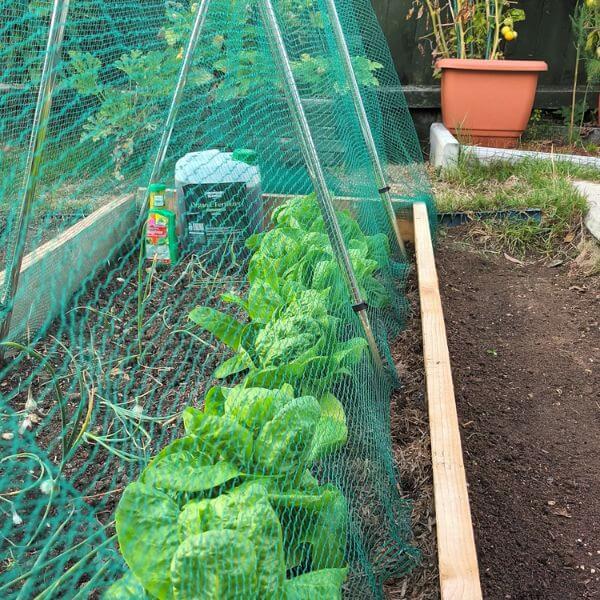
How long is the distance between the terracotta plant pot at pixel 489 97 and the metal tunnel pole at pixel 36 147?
3.30 m

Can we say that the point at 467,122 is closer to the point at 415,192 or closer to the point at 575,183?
the point at 575,183

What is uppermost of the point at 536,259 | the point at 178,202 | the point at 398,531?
the point at 178,202

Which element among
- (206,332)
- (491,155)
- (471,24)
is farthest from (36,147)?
(471,24)

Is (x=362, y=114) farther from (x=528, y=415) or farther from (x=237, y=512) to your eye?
(x=237, y=512)

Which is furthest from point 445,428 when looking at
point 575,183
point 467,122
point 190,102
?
point 467,122

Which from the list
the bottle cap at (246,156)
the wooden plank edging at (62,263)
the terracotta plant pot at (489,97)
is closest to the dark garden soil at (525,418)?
the bottle cap at (246,156)

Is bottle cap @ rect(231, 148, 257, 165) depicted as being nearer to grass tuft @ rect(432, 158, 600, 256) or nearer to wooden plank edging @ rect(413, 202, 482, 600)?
wooden plank edging @ rect(413, 202, 482, 600)

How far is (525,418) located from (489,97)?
9.99 ft

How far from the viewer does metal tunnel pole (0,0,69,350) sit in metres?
1.67

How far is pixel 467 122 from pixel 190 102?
7.84 ft

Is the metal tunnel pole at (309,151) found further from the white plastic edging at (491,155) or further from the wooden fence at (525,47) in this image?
the wooden fence at (525,47)

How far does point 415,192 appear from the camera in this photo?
3.24m

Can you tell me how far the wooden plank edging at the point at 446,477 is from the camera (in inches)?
46.6

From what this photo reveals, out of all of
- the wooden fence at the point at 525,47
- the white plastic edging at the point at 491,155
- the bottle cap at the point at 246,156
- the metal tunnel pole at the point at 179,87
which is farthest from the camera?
the wooden fence at the point at 525,47
